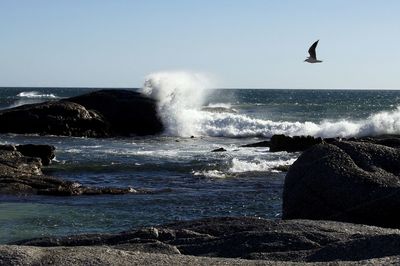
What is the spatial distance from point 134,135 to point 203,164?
14.3 metres

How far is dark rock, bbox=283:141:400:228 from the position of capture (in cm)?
1020

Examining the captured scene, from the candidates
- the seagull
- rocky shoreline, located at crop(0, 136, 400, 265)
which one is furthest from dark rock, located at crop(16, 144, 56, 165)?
rocky shoreline, located at crop(0, 136, 400, 265)

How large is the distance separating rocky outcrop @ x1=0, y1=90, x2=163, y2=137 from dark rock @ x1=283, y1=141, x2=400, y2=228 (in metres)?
25.6

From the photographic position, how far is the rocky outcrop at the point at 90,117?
3566 centimetres

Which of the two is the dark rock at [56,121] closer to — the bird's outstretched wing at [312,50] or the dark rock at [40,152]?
the dark rock at [40,152]

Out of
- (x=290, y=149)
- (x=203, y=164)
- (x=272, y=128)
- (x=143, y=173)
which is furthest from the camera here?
(x=272, y=128)

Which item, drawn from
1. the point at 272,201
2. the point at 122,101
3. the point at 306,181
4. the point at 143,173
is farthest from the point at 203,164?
the point at 122,101

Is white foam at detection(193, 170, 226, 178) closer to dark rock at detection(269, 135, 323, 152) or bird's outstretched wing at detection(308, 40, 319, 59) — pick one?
bird's outstretched wing at detection(308, 40, 319, 59)

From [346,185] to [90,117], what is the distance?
27081 mm

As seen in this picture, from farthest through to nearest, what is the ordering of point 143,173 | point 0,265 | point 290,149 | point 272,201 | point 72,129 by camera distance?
1. point 72,129
2. point 290,149
3. point 143,173
4. point 272,201
5. point 0,265

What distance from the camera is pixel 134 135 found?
36.9m

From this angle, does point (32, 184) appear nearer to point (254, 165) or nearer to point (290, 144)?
point (254, 165)

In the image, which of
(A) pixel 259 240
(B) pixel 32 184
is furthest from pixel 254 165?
(A) pixel 259 240

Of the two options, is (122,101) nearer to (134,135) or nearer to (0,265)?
(134,135)
